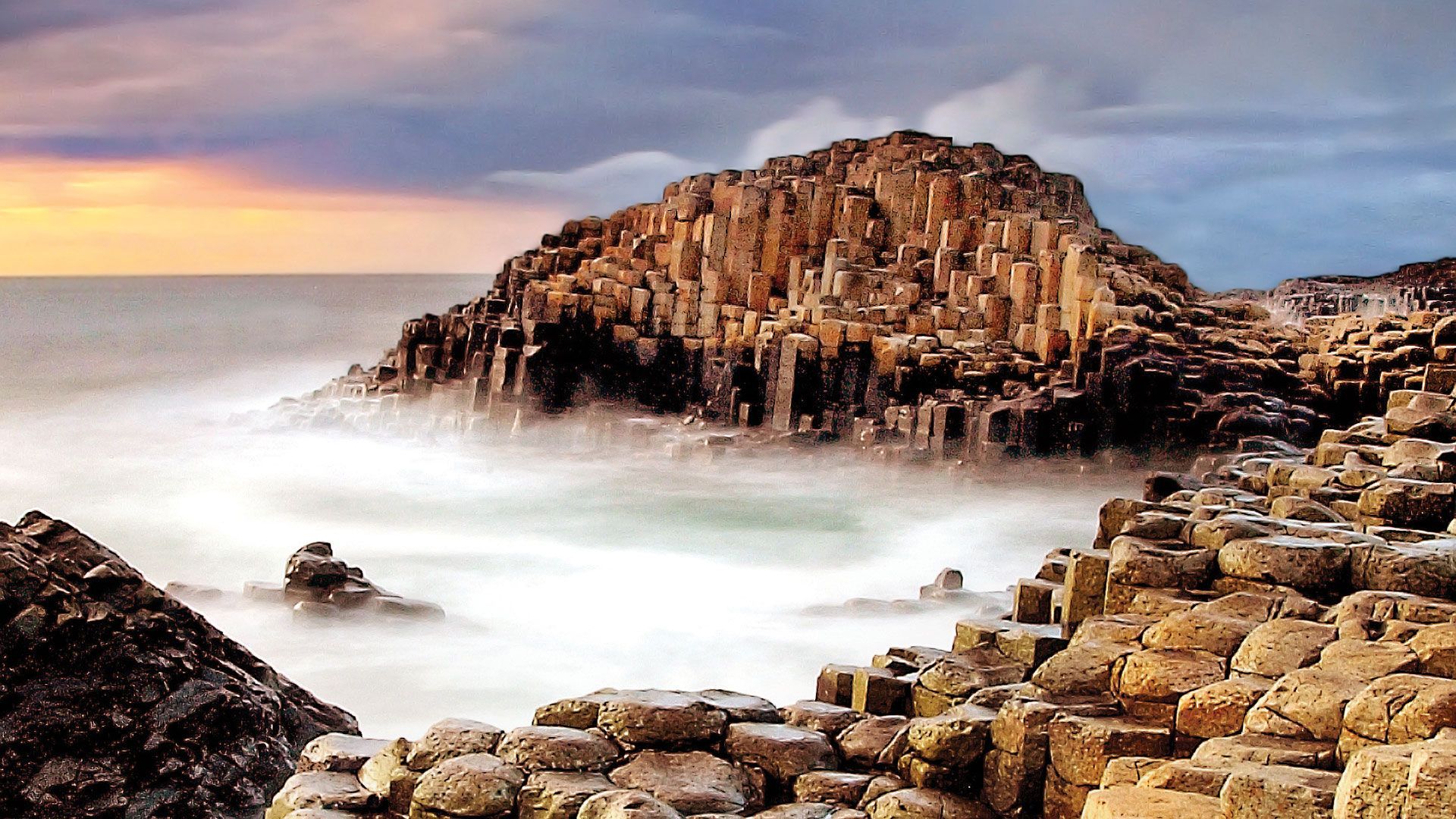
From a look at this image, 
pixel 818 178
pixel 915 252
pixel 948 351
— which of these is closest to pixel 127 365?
pixel 818 178

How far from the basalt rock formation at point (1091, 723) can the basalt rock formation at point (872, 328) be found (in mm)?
12279

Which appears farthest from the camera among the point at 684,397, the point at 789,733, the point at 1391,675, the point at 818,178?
the point at 818,178

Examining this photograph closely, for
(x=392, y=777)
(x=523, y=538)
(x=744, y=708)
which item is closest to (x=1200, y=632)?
(x=744, y=708)

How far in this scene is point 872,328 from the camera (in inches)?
877

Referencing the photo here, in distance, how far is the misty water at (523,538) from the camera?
10922mm

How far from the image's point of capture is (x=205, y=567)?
1619 cm

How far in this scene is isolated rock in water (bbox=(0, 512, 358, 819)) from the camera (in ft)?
22.8

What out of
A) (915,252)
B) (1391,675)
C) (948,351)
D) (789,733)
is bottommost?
(789,733)

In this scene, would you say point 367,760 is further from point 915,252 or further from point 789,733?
point 915,252

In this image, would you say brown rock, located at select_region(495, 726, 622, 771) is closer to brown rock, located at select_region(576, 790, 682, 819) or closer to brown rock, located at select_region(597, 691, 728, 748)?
brown rock, located at select_region(597, 691, 728, 748)

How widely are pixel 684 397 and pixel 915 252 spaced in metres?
5.14

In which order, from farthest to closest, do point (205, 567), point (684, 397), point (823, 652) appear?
point (684, 397), point (205, 567), point (823, 652)

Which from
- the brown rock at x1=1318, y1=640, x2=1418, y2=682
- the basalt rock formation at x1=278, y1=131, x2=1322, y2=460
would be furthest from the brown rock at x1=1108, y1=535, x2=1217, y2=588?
the basalt rock formation at x1=278, y1=131, x2=1322, y2=460

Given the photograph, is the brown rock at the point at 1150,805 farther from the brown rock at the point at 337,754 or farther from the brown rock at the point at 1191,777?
the brown rock at the point at 337,754
